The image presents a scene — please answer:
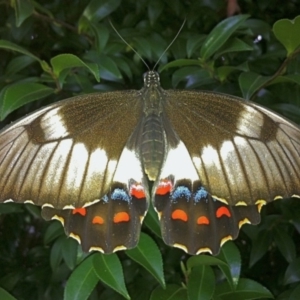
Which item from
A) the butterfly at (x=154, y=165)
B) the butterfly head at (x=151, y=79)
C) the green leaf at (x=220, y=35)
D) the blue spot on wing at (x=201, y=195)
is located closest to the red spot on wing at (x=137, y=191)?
the butterfly at (x=154, y=165)

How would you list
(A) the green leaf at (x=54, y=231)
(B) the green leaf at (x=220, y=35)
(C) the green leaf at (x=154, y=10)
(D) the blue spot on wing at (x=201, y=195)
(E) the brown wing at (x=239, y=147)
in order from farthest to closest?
(C) the green leaf at (x=154, y=10), (A) the green leaf at (x=54, y=231), (B) the green leaf at (x=220, y=35), (D) the blue spot on wing at (x=201, y=195), (E) the brown wing at (x=239, y=147)

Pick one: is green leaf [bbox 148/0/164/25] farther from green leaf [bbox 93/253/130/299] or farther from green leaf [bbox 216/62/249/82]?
green leaf [bbox 93/253/130/299]

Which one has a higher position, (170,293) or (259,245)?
(259,245)

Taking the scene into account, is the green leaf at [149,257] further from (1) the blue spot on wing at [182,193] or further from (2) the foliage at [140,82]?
(1) the blue spot on wing at [182,193]

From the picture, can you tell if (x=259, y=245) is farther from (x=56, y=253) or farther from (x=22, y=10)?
(x=22, y=10)

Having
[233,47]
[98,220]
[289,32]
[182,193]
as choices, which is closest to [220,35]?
[233,47]

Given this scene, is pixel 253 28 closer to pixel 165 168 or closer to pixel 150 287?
pixel 165 168
